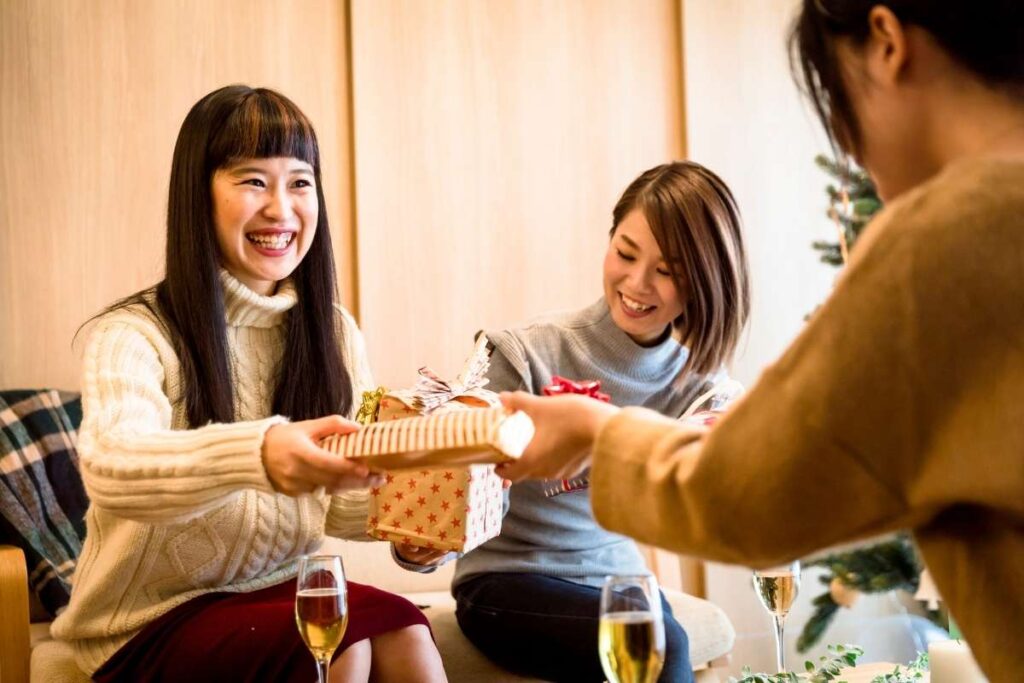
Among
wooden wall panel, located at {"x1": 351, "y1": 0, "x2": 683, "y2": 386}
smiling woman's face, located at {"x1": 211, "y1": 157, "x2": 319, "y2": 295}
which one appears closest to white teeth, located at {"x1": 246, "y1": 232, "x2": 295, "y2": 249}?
smiling woman's face, located at {"x1": 211, "y1": 157, "x2": 319, "y2": 295}

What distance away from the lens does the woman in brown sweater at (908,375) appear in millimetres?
890

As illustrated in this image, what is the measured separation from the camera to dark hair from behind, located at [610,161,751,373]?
2398 mm

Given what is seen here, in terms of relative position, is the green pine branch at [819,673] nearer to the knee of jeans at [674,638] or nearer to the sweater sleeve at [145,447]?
the knee of jeans at [674,638]

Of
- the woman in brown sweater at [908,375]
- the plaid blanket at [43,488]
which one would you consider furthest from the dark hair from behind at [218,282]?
the woman in brown sweater at [908,375]

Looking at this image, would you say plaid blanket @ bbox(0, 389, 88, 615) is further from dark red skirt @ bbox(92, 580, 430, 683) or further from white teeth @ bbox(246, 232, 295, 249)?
white teeth @ bbox(246, 232, 295, 249)

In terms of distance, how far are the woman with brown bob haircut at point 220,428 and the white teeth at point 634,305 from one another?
616 millimetres

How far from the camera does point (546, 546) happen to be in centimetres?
246

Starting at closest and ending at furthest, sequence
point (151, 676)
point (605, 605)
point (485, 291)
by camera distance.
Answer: point (605, 605)
point (151, 676)
point (485, 291)

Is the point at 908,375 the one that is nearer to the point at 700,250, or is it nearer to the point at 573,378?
the point at 700,250

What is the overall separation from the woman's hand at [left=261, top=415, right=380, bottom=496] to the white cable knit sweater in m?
0.02

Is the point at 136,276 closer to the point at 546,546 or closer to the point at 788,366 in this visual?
the point at 546,546

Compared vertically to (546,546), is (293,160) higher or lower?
higher

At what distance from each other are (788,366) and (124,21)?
2959 millimetres

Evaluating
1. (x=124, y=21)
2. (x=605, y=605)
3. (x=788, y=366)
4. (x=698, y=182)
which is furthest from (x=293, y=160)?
(x=124, y=21)
